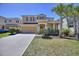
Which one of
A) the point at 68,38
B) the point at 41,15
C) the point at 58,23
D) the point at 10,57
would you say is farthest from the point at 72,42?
the point at 10,57

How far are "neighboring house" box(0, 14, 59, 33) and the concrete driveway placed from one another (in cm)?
22

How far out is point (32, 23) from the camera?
301 inches

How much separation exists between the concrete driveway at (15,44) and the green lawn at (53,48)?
0.20 metres

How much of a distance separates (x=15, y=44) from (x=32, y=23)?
2.98 ft

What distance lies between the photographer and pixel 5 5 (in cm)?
695

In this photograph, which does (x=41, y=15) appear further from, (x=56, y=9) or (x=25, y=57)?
(x=25, y=57)

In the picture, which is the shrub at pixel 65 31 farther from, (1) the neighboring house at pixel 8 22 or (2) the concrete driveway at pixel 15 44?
(1) the neighboring house at pixel 8 22

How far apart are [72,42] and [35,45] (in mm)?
1094

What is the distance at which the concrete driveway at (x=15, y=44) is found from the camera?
6.93 meters

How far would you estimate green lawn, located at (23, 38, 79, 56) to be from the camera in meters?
6.88

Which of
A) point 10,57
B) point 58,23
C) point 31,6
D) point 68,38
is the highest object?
point 31,6

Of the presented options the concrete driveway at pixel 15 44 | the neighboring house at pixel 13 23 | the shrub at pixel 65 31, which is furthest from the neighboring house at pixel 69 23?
the neighboring house at pixel 13 23

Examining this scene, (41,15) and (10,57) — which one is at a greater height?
(41,15)


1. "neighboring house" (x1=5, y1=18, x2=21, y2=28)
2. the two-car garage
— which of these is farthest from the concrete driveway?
"neighboring house" (x1=5, y1=18, x2=21, y2=28)
